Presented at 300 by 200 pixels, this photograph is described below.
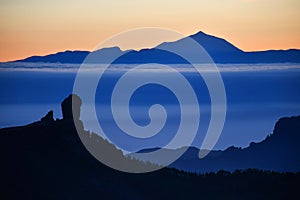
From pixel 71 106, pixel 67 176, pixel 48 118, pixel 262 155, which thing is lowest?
pixel 262 155

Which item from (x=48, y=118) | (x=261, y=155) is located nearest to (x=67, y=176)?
(x=48, y=118)

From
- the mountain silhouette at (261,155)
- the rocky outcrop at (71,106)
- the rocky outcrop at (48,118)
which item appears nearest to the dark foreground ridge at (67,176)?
the rocky outcrop at (48,118)

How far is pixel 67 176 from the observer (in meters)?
62.8

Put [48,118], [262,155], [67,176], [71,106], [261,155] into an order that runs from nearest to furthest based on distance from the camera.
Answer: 1. [67,176]
2. [48,118]
3. [71,106]
4. [261,155]
5. [262,155]

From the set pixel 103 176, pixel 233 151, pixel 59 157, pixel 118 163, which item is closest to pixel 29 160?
pixel 59 157

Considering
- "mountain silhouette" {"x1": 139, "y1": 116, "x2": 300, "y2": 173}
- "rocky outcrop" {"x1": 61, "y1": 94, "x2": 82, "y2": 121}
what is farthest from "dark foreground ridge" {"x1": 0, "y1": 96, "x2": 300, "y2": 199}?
"mountain silhouette" {"x1": 139, "y1": 116, "x2": 300, "y2": 173}

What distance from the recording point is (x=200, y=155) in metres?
105

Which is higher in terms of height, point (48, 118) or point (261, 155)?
point (48, 118)

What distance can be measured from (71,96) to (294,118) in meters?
55.0

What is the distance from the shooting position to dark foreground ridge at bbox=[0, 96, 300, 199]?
60.4 metres

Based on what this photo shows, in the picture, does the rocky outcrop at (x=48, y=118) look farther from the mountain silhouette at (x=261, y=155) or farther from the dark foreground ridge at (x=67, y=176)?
the mountain silhouette at (x=261, y=155)

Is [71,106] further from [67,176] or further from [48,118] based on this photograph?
[67,176]

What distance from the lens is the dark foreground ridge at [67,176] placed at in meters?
60.4

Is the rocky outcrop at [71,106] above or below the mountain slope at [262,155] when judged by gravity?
above
